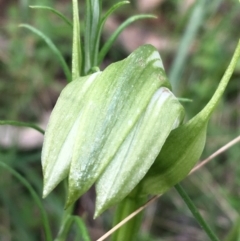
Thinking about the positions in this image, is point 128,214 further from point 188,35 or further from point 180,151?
point 188,35

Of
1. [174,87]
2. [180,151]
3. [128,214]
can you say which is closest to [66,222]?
[128,214]

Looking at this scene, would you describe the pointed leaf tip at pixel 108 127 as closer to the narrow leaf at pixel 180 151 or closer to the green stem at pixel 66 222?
the narrow leaf at pixel 180 151

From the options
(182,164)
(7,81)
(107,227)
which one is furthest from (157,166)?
(7,81)

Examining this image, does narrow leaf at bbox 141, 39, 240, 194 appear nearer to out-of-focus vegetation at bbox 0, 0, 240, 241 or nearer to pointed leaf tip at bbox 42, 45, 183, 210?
pointed leaf tip at bbox 42, 45, 183, 210

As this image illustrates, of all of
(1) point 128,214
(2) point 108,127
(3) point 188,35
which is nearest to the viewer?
(2) point 108,127

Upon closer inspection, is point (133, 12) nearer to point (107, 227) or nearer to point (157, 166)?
point (107, 227)

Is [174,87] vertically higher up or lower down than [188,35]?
lower down
